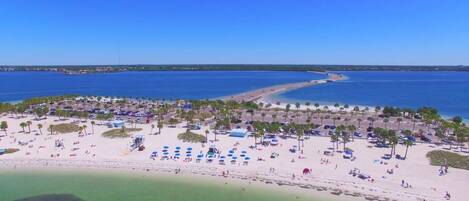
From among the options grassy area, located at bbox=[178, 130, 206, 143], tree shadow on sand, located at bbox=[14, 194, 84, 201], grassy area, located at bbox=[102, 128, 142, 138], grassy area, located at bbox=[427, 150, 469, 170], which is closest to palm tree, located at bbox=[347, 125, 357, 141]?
grassy area, located at bbox=[427, 150, 469, 170]

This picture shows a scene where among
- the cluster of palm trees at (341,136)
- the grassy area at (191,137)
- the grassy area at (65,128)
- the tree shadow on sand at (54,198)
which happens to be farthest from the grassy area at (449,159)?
the grassy area at (65,128)

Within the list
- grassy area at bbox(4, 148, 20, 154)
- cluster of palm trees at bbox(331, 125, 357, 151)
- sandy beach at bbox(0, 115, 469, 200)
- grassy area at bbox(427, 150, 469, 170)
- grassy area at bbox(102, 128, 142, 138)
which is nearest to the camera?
sandy beach at bbox(0, 115, 469, 200)

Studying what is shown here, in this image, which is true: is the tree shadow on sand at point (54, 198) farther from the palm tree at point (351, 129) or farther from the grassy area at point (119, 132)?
the palm tree at point (351, 129)

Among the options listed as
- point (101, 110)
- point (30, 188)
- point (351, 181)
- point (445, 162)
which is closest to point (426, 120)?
point (445, 162)

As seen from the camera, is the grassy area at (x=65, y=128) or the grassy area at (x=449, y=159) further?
the grassy area at (x=65, y=128)

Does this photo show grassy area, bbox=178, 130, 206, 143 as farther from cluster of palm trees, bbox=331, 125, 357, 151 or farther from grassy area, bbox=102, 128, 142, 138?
cluster of palm trees, bbox=331, 125, 357, 151

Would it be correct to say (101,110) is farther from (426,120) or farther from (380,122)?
(426,120)
